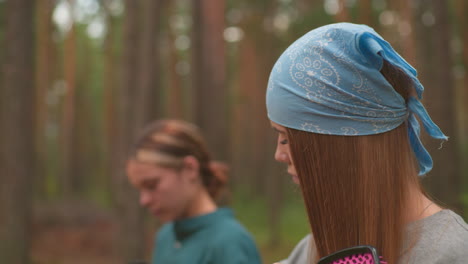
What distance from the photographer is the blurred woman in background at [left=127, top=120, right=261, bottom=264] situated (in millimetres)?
2904

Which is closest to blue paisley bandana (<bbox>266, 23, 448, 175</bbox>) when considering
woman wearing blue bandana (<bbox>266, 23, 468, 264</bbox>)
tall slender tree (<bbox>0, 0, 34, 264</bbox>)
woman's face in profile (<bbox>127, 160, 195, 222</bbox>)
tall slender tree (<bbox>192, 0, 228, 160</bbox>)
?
woman wearing blue bandana (<bbox>266, 23, 468, 264</bbox>)

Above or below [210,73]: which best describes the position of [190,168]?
above

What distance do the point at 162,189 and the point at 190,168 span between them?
203mm

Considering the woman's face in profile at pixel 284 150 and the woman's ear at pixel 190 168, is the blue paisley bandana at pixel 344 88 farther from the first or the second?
the woman's ear at pixel 190 168

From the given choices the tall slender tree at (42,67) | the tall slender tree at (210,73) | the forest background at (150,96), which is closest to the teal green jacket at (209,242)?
the forest background at (150,96)

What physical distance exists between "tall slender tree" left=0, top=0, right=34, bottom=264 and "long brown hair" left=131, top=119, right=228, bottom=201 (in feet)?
13.7

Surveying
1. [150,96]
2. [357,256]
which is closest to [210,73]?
[150,96]

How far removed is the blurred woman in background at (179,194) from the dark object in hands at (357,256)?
1.68 metres

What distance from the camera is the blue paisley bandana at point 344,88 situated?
133 centimetres

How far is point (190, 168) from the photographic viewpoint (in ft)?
10.1

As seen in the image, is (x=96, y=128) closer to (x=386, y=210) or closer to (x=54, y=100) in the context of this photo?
(x=54, y=100)

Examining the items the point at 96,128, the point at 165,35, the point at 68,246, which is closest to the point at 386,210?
the point at 68,246

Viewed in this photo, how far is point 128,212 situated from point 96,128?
97.6ft

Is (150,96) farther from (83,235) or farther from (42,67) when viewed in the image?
(42,67)
